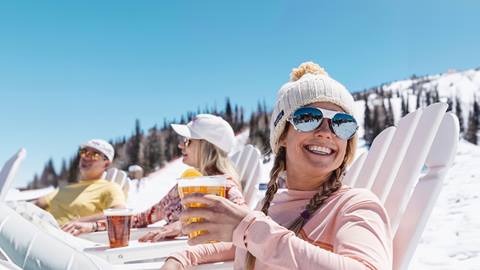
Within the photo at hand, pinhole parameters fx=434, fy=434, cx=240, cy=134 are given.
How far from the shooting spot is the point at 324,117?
1.44m

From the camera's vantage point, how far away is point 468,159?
1307 cm

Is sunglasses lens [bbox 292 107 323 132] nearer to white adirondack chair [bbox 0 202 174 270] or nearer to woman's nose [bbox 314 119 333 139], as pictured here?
woman's nose [bbox 314 119 333 139]

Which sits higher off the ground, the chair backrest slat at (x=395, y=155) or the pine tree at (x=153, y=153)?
the chair backrest slat at (x=395, y=155)

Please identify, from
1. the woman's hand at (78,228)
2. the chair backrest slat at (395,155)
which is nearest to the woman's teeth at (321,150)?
the chair backrest slat at (395,155)

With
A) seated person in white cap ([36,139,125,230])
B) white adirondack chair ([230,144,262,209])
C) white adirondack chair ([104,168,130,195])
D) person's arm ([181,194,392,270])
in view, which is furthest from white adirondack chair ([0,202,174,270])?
white adirondack chair ([104,168,130,195])

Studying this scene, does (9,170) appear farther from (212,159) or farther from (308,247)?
(308,247)

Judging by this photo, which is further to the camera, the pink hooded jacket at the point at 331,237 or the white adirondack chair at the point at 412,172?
the white adirondack chair at the point at 412,172

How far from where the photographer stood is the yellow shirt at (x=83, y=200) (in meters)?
4.16

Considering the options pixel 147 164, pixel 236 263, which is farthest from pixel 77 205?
pixel 147 164

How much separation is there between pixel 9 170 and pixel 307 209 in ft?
8.89

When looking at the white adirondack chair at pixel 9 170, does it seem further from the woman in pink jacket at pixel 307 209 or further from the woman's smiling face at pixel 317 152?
the woman's smiling face at pixel 317 152

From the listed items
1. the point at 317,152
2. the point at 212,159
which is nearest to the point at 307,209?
the point at 317,152

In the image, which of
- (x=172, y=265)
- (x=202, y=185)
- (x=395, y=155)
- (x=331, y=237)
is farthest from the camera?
(x=395, y=155)

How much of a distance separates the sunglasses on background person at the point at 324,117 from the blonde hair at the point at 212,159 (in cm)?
158
